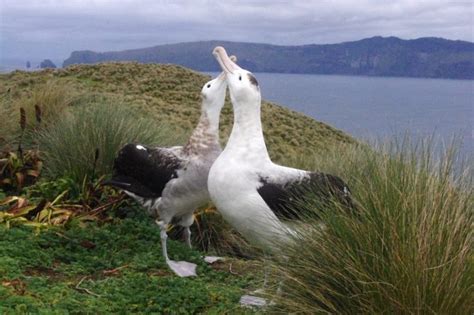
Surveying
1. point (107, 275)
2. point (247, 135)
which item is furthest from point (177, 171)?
point (247, 135)

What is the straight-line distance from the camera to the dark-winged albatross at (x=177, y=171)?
17.3 ft

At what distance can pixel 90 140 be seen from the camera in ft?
23.2

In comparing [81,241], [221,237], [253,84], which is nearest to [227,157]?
[253,84]

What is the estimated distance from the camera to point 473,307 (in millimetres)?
3145

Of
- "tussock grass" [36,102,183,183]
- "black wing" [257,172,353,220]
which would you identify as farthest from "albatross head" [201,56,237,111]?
"tussock grass" [36,102,183,183]

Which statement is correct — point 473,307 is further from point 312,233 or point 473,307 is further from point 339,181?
point 339,181

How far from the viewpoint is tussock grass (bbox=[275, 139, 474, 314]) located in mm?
3061

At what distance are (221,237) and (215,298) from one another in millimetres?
2381

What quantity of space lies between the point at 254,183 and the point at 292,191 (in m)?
0.23

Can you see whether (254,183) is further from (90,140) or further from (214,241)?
(90,140)

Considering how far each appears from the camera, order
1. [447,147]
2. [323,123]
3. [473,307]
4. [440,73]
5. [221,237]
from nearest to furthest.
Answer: [473,307] → [447,147] → [221,237] → [323,123] → [440,73]

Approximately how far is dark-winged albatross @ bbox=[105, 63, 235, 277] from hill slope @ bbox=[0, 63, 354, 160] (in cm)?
1059

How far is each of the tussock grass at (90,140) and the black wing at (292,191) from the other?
2.76m

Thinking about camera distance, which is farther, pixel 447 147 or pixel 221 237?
pixel 221 237
